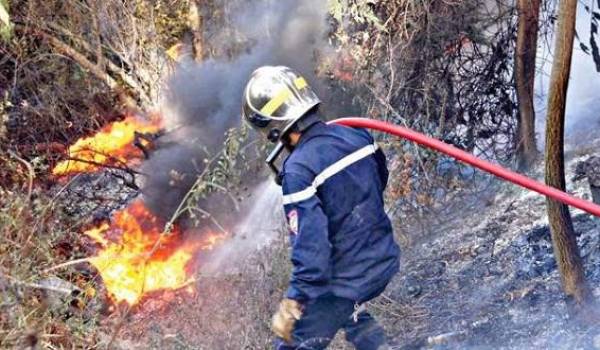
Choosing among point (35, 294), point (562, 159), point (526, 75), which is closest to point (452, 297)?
point (562, 159)

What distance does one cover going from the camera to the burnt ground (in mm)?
4590

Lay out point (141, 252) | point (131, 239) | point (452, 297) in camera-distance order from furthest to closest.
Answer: point (131, 239) < point (141, 252) < point (452, 297)

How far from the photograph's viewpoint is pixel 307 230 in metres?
3.48

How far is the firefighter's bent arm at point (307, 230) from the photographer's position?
137 inches

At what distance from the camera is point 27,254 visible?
4410 mm

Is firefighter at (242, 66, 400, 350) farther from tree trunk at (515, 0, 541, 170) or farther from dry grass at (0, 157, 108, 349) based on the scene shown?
tree trunk at (515, 0, 541, 170)

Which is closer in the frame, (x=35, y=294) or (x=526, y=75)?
(x=35, y=294)

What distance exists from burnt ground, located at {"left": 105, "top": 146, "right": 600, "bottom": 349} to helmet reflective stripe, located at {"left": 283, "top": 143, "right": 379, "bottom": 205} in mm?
1405

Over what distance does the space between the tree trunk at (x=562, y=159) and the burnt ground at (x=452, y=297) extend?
25cm

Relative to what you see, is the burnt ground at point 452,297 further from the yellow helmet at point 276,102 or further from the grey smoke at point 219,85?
the grey smoke at point 219,85

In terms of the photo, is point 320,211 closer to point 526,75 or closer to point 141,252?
point 141,252

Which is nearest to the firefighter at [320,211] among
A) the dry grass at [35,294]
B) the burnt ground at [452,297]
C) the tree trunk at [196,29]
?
the burnt ground at [452,297]

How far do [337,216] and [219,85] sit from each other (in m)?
5.46

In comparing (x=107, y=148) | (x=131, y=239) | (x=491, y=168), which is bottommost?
(x=131, y=239)
